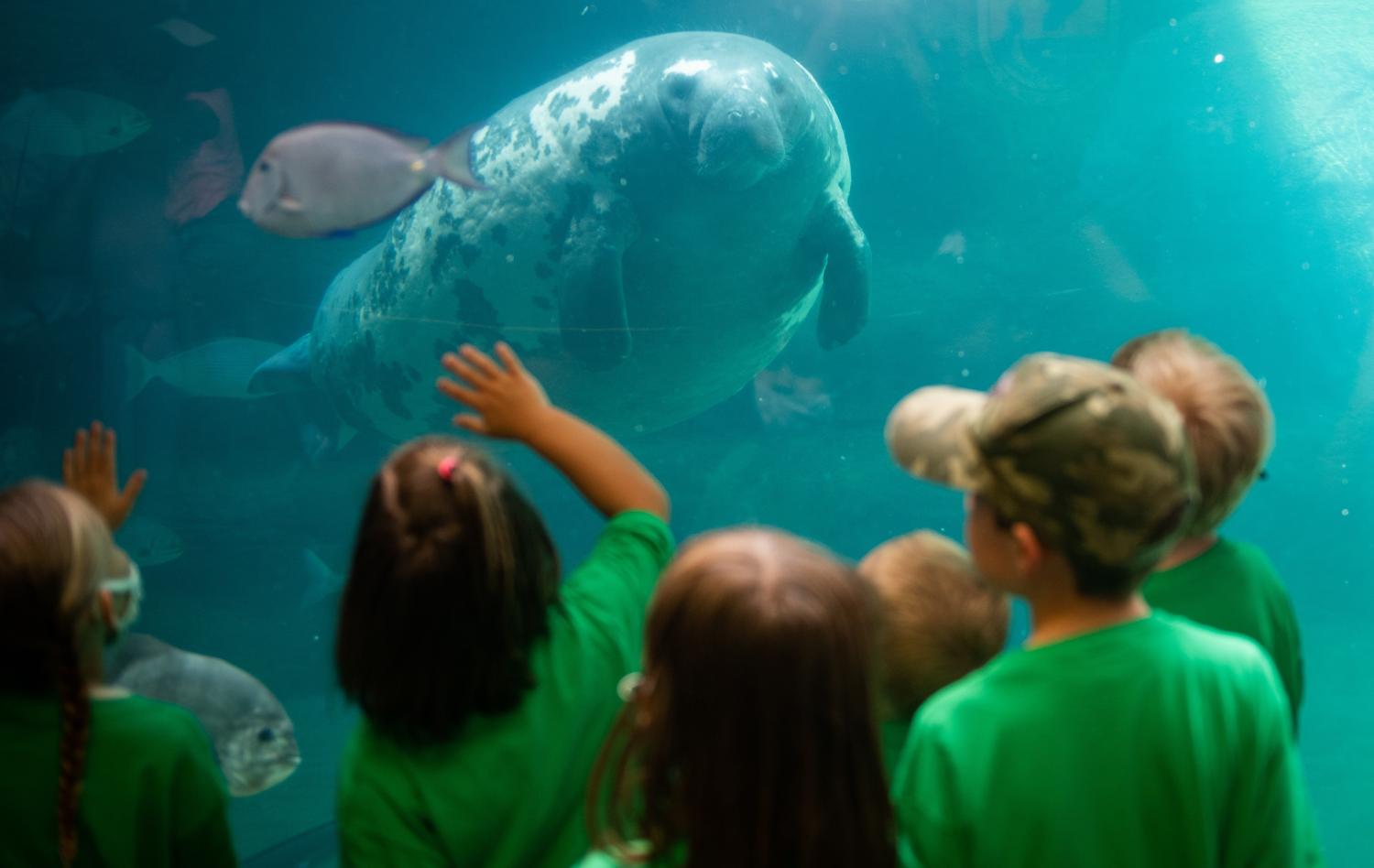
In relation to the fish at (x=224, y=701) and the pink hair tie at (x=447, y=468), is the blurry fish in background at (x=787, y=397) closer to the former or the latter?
the fish at (x=224, y=701)

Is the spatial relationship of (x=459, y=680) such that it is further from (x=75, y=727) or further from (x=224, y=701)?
(x=224, y=701)

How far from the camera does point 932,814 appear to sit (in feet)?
4.67

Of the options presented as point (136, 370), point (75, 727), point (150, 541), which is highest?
point (75, 727)

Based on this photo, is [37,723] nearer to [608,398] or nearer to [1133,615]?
[1133,615]

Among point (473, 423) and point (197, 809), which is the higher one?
point (473, 423)

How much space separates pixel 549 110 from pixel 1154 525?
23.4ft

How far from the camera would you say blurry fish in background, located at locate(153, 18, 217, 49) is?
1000 centimetres

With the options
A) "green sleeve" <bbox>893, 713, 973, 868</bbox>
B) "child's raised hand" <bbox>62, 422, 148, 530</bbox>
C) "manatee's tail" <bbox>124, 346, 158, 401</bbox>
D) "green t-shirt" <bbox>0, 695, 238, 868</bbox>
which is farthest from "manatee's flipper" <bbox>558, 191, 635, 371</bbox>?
"green sleeve" <bbox>893, 713, 973, 868</bbox>

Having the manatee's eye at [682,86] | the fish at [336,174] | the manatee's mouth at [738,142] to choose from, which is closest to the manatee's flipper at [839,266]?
the manatee's mouth at [738,142]

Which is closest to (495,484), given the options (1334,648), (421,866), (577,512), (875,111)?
(421,866)

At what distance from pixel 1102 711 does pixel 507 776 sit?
94cm

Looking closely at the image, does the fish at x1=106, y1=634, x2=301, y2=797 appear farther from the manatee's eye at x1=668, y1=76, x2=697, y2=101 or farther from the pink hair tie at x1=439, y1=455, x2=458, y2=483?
the manatee's eye at x1=668, y1=76, x2=697, y2=101

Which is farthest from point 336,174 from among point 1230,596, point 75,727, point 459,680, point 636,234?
point 636,234

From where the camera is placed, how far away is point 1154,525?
1450mm
